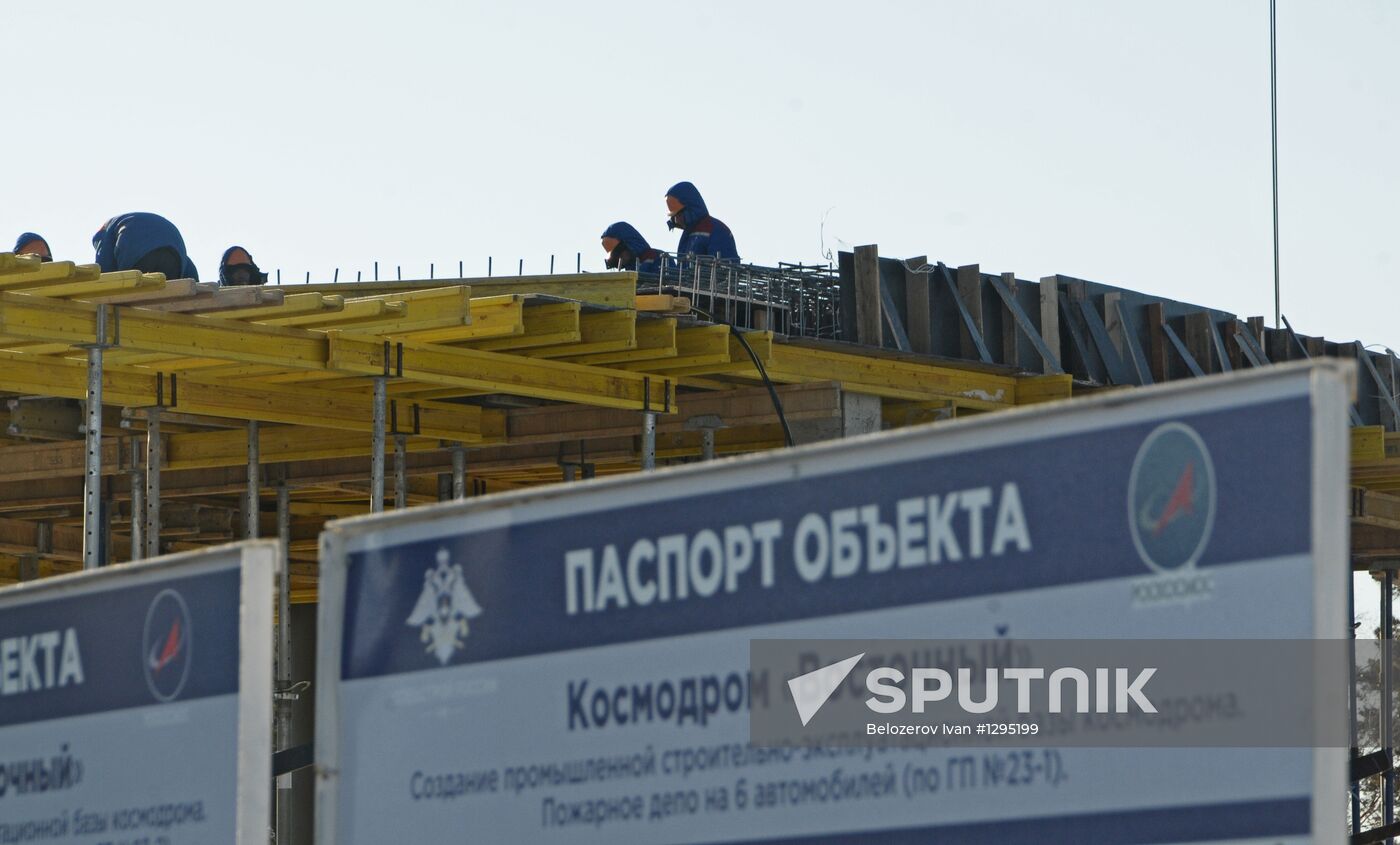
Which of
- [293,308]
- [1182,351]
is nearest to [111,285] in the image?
[293,308]

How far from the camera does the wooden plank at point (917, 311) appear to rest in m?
22.2

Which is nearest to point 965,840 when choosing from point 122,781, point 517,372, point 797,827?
point 797,827

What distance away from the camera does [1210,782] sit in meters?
3.70

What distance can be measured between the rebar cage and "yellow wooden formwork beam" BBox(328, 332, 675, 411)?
41.9 inches

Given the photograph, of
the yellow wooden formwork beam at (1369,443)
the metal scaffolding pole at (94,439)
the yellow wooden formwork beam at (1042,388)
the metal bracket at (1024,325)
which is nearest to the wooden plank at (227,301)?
the metal scaffolding pole at (94,439)

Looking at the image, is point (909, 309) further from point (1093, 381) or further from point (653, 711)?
point (653, 711)

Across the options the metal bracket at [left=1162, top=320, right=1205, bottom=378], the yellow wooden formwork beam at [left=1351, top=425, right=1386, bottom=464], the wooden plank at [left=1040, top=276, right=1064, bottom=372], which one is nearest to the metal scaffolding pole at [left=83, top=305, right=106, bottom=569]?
the wooden plank at [left=1040, top=276, right=1064, bottom=372]

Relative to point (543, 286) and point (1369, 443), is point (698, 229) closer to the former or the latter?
point (543, 286)

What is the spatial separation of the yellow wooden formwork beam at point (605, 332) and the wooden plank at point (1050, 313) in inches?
281

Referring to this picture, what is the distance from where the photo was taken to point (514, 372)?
18781 millimetres

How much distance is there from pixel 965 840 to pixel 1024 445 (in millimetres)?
813

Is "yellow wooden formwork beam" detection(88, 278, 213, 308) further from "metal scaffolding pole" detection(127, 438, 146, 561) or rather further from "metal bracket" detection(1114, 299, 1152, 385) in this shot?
"metal bracket" detection(1114, 299, 1152, 385)

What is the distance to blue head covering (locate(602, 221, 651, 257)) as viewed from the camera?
21750 mm

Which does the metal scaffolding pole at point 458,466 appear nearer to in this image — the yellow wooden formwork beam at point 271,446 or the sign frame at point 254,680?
the yellow wooden formwork beam at point 271,446
